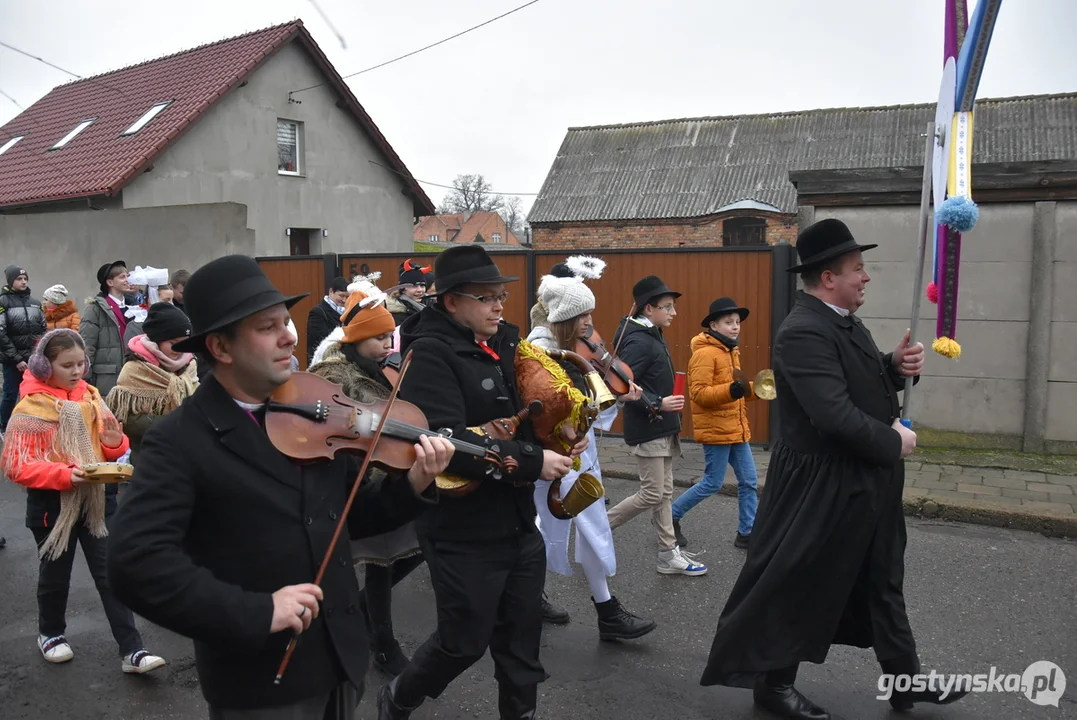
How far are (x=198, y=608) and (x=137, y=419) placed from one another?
3405 millimetres

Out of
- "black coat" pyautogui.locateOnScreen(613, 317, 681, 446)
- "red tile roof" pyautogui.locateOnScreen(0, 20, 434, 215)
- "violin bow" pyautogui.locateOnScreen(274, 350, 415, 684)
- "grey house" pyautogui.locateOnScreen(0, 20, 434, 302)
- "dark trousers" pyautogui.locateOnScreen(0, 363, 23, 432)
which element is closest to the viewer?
"violin bow" pyautogui.locateOnScreen(274, 350, 415, 684)

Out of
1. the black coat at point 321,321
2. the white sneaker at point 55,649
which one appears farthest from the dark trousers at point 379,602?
the black coat at point 321,321

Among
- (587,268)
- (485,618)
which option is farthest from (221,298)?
(587,268)

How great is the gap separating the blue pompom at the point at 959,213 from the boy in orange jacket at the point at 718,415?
104 inches

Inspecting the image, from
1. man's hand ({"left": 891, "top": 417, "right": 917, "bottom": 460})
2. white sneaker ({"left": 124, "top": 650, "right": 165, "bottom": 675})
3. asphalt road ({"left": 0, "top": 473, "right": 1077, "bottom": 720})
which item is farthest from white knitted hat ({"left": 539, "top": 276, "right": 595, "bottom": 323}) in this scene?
white sneaker ({"left": 124, "top": 650, "right": 165, "bottom": 675})

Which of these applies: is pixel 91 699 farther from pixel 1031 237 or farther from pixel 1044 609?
pixel 1031 237

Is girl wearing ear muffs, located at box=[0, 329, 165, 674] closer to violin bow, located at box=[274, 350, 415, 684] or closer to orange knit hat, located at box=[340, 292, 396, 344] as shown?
orange knit hat, located at box=[340, 292, 396, 344]

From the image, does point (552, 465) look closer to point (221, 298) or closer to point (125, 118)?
point (221, 298)

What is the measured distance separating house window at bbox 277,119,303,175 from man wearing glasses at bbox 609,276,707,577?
17508 mm

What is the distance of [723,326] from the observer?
589 cm

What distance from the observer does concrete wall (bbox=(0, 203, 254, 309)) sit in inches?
589

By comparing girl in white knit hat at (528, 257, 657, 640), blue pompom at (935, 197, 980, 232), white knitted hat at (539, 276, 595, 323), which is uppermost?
blue pompom at (935, 197, 980, 232)

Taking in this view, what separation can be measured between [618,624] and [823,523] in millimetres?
1478

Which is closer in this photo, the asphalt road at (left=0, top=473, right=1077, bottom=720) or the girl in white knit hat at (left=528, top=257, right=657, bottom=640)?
the asphalt road at (left=0, top=473, right=1077, bottom=720)
